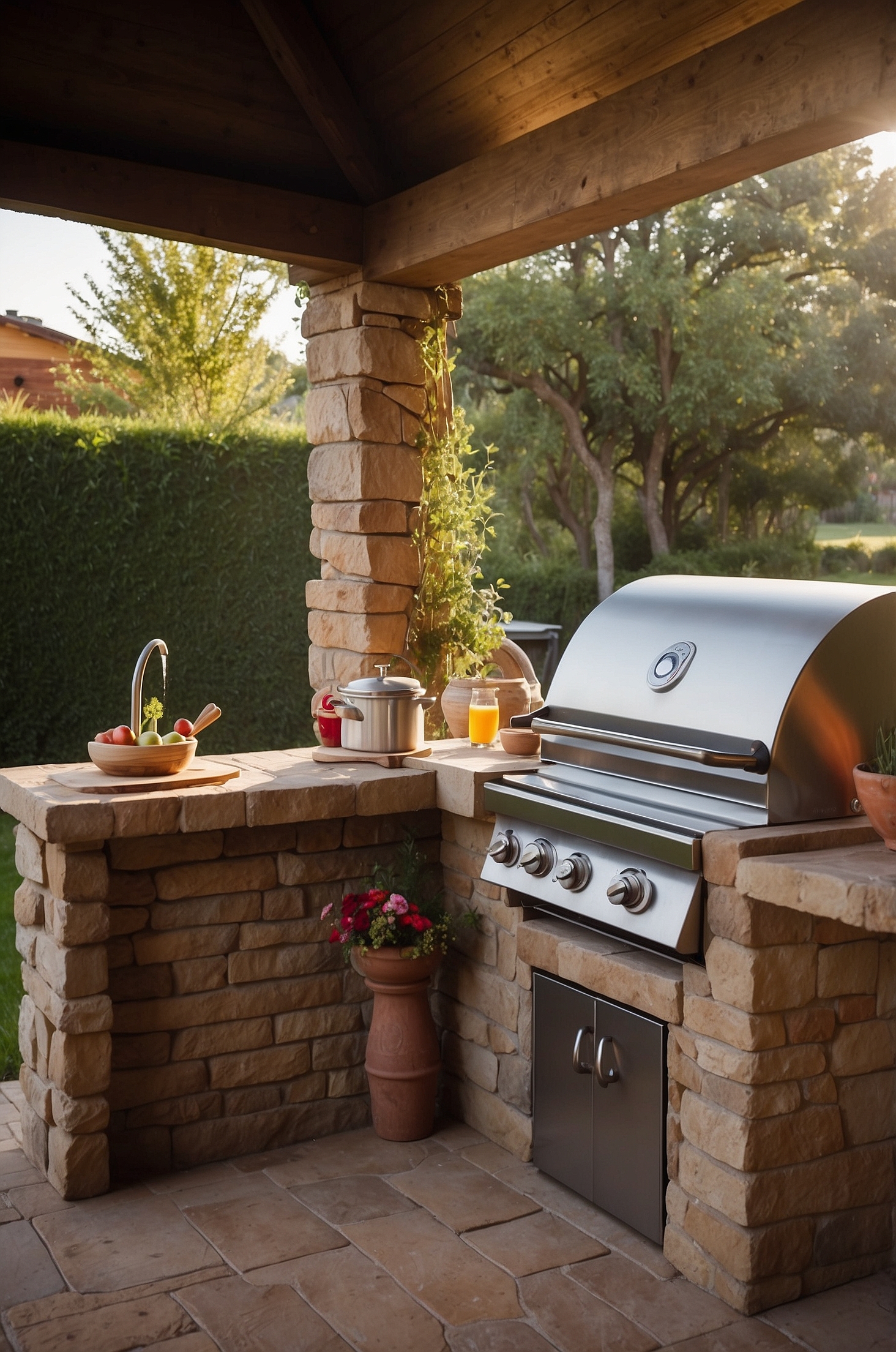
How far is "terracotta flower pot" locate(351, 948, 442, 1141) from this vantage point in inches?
137

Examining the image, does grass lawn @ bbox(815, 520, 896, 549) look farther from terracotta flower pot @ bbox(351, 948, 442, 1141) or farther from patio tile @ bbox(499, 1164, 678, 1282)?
patio tile @ bbox(499, 1164, 678, 1282)

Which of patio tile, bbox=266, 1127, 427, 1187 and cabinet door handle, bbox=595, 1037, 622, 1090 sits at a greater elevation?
cabinet door handle, bbox=595, 1037, 622, 1090

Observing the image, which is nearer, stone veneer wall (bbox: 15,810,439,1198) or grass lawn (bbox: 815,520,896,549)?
stone veneer wall (bbox: 15,810,439,1198)

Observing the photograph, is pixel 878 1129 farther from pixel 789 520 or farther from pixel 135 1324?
pixel 789 520

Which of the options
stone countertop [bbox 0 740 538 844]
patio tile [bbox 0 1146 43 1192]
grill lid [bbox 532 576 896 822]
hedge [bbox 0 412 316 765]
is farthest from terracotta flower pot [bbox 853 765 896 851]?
hedge [bbox 0 412 316 765]

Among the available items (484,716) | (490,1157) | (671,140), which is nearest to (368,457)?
(484,716)

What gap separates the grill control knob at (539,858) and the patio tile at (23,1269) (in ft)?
4.83

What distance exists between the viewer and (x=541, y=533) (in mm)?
20422

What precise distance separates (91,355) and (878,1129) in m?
12.8

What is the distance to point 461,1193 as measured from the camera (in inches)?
127

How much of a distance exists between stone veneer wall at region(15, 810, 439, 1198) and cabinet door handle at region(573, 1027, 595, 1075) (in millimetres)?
892

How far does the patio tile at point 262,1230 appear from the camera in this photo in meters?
2.91

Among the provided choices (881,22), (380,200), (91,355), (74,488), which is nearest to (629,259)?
(91,355)

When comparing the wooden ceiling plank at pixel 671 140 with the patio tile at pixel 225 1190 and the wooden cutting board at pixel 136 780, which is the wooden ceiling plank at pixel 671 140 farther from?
the patio tile at pixel 225 1190
